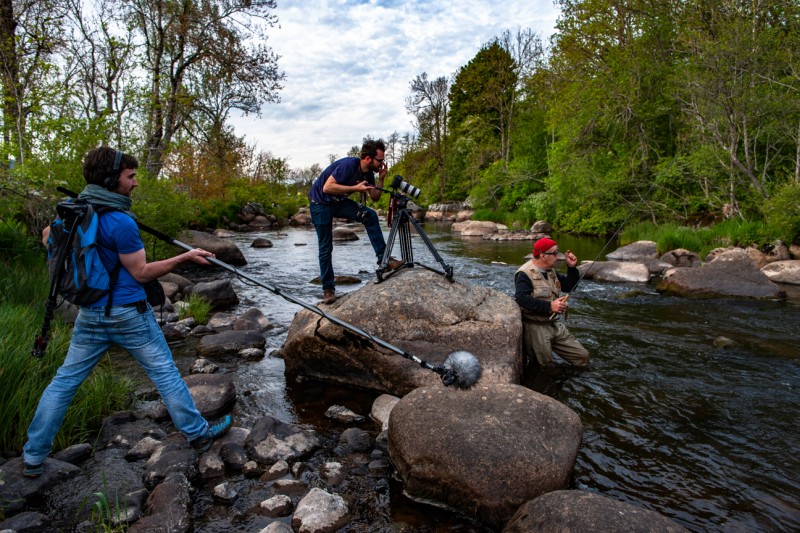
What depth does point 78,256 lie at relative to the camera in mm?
3305

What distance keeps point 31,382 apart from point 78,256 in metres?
1.91

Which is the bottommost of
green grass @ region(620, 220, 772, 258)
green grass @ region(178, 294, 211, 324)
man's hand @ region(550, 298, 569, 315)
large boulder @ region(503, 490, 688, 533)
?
large boulder @ region(503, 490, 688, 533)

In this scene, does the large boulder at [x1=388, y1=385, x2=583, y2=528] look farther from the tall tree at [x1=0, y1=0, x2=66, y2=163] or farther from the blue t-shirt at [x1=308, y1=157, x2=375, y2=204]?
the tall tree at [x1=0, y1=0, x2=66, y2=163]

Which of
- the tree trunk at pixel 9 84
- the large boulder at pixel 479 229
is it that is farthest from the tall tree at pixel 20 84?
the large boulder at pixel 479 229

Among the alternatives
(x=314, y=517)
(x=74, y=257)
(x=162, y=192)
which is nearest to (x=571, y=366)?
(x=314, y=517)

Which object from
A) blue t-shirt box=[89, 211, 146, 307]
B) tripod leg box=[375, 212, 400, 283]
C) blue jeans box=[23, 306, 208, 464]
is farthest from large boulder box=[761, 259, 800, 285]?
blue t-shirt box=[89, 211, 146, 307]

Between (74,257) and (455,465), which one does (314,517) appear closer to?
(455,465)

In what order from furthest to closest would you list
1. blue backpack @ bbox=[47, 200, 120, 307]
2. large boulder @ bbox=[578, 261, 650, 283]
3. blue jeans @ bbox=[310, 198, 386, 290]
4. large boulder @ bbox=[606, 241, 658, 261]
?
large boulder @ bbox=[606, 241, 658, 261]
large boulder @ bbox=[578, 261, 650, 283]
blue jeans @ bbox=[310, 198, 386, 290]
blue backpack @ bbox=[47, 200, 120, 307]

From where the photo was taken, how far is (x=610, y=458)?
4.38m

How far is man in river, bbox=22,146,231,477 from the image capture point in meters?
3.37

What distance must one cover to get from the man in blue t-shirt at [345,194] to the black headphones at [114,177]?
2961 mm

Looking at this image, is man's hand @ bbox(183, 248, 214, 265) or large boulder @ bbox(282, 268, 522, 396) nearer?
man's hand @ bbox(183, 248, 214, 265)

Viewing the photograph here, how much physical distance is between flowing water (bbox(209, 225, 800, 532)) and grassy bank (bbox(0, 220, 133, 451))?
134 cm

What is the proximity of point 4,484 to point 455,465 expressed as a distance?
321 cm
